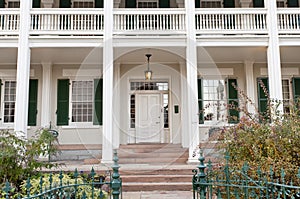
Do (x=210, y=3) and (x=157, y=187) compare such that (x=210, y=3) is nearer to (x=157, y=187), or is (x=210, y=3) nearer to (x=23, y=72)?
(x=23, y=72)

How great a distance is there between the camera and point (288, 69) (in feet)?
34.1

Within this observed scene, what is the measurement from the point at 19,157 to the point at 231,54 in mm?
7069

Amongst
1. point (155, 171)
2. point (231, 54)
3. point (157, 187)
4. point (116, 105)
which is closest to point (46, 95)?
point (116, 105)

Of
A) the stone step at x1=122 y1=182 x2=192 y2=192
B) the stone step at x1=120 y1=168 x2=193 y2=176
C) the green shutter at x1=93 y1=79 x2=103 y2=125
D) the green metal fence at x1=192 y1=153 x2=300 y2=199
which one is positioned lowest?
the stone step at x1=122 y1=182 x2=192 y2=192

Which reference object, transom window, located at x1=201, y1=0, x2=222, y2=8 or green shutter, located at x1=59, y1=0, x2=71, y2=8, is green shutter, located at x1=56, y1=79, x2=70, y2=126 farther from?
transom window, located at x1=201, y1=0, x2=222, y2=8

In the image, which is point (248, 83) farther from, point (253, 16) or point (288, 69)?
point (253, 16)

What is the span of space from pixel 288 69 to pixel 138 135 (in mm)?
5797

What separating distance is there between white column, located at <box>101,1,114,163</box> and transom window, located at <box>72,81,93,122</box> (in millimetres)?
2295

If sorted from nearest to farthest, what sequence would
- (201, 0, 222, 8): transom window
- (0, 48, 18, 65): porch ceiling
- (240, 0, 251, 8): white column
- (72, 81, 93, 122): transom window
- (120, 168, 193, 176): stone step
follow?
(120, 168, 193, 176): stone step, (0, 48, 18, 65): porch ceiling, (72, 81, 93, 122): transom window, (240, 0, 251, 8): white column, (201, 0, 222, 8): transom window

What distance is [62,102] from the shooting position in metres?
10.1

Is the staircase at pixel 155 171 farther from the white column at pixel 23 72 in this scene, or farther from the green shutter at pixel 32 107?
the green shutter at pixel 32 107

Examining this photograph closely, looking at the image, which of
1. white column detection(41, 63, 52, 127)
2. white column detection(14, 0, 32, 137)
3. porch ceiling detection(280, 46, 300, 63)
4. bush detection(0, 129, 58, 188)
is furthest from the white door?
bush detection(0, 129, 58, 188)

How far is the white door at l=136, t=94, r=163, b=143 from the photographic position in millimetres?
10352

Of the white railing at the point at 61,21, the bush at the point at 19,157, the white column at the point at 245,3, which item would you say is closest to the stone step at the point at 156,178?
the bush at the point at 19,157
